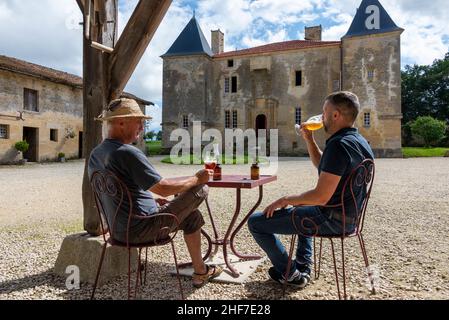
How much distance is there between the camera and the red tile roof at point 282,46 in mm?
29136

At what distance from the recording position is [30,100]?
22781 millimetres

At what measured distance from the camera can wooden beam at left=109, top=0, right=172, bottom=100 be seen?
355 centimetres

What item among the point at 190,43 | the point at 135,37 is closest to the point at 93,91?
the point at 135,37

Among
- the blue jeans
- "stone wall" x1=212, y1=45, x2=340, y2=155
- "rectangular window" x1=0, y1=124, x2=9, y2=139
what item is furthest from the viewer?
"stone wall" x1=212, y1=45, x2=340, y2=155

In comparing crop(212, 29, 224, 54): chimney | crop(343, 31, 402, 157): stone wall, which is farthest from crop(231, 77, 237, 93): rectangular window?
crop(343, 31, 402, 157): stone wall

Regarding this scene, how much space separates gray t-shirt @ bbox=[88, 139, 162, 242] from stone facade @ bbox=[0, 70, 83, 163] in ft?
69.0

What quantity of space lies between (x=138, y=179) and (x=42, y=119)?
23.7m

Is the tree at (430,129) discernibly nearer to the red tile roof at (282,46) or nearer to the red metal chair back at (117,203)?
the red tile roof at (282,46)

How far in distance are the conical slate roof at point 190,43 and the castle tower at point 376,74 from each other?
11.5m

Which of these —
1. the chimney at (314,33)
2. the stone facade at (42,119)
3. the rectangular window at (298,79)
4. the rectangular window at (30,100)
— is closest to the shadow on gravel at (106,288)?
the stone facade at (42,119)

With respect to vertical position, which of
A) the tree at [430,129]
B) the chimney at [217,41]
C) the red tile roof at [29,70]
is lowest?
the tree at [430,129]

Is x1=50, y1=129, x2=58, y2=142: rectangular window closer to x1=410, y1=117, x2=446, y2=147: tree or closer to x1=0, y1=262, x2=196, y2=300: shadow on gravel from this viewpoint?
x1=0, y1=262, x2=196, y2=300: shadow on gravel
